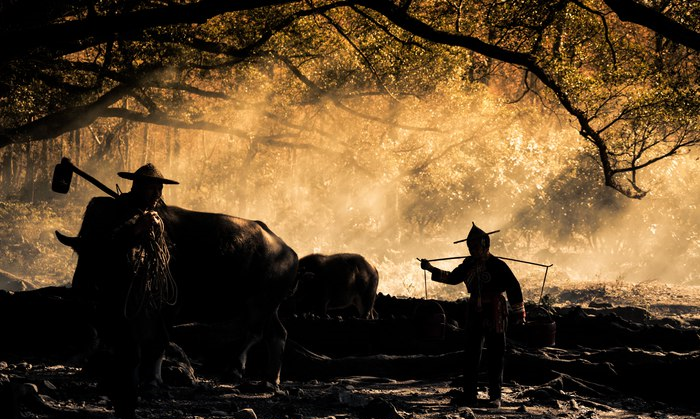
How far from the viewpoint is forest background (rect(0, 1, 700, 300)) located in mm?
17719

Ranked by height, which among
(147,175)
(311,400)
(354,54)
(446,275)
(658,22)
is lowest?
(311,400)

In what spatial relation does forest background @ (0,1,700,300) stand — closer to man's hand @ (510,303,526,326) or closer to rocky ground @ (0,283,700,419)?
man's hand @ (510,303,526,326)

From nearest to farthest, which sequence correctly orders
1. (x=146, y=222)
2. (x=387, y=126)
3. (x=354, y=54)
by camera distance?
(x=146, y=222)
(x=354, y=54)
(x=387, y=126)

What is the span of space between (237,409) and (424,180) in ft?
108

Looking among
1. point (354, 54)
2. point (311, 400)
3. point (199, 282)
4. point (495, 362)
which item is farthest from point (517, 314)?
point (354, 54)

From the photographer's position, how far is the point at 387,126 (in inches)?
1277

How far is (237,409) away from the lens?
8.59m

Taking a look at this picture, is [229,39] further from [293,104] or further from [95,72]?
[293,104]

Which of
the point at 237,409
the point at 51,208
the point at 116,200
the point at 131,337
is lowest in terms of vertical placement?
the point at 237,409

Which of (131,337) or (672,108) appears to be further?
(672,108)

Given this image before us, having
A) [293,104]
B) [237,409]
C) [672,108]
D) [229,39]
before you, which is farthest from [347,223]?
[237,409]

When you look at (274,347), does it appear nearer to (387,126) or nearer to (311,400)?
(311,400)

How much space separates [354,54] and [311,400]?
14167mm

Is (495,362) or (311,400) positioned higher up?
(495,362)
